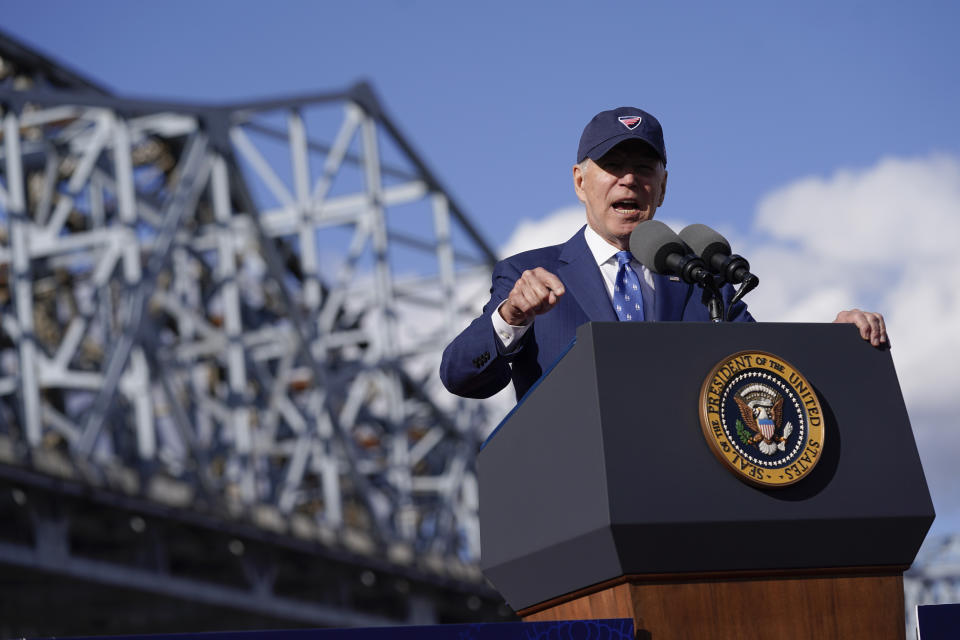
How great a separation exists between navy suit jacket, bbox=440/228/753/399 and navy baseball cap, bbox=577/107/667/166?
0.29 meters

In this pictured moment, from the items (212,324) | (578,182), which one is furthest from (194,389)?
(578,182)

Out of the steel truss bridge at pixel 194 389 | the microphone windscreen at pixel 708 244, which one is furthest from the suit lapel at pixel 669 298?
the steel truss bridge at pixel 194 389

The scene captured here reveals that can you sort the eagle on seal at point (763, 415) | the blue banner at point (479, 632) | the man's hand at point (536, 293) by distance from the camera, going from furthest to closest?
1. the man's hand at point (536, 293)
2. the eagle on seal at point (763, 415)
3. the blue banner at point (479, 632)

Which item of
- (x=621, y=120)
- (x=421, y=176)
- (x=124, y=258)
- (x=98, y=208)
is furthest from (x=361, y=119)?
(x=621, y=120)

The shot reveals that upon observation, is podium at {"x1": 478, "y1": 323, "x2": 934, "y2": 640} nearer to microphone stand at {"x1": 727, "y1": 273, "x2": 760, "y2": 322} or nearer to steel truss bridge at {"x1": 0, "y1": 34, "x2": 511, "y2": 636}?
microphone stand at {"x1": 727, "y1": 273, "x2": 760, "y2": 322}

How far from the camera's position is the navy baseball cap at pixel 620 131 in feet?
11.5

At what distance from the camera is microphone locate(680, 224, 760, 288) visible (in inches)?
125

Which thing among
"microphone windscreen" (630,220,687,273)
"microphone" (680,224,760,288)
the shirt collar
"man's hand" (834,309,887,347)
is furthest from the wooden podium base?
the shirt collar

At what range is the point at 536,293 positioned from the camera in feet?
9.93

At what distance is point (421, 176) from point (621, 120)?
150ft

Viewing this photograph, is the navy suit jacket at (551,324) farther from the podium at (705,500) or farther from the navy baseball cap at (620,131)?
the podium at (705,500)

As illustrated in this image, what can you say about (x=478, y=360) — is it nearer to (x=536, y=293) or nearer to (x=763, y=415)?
(x=536, y=293)

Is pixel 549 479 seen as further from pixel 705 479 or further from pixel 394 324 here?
pixel 394 324

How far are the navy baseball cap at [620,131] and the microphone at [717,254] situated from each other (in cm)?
28
